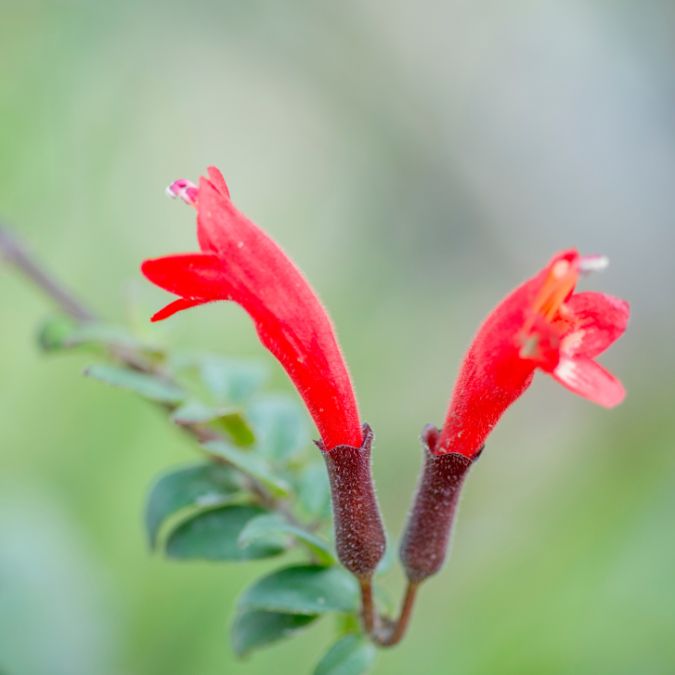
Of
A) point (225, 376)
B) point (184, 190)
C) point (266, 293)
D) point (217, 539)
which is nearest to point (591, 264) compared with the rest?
point (266, 293)

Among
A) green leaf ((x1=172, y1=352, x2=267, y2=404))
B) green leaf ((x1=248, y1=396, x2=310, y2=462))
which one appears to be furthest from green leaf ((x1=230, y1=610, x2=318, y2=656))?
green leaf ((x1=172, y1=352, x2=267, y2=404))

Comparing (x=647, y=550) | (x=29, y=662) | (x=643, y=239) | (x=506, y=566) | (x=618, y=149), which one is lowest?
(x=29, y=662)

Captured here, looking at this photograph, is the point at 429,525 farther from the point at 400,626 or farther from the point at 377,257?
the point at 377,257

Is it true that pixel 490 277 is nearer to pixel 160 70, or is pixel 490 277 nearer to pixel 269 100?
pixel 269 100

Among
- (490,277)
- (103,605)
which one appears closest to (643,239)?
(490,277)

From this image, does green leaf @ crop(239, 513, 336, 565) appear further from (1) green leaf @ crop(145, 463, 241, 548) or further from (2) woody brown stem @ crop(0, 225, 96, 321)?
(2) woody brown stem @ crop(0, 225, 96, 321)

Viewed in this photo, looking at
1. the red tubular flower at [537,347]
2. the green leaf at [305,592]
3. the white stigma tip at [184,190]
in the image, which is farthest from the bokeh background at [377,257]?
the red tubular flower at [537,347]
